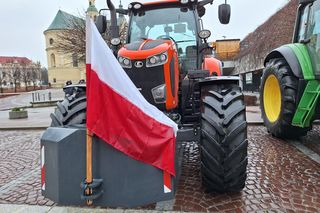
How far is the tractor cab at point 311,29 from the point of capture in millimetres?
4918

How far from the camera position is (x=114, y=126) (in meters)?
2.65

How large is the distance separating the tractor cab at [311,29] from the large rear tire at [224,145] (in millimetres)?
2485

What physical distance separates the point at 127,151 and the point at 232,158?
118cm

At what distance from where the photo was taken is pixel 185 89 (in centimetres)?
400

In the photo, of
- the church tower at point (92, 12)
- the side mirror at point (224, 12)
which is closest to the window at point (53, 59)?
the church tower at point (92, 12)

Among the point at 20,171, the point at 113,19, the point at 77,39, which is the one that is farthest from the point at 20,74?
the point at 113,19

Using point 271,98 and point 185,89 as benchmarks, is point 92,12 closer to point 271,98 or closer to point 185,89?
point 271,98

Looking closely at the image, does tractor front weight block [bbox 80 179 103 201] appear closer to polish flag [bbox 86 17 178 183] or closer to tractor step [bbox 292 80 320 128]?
polish flag [bbox 86 17 178 183]

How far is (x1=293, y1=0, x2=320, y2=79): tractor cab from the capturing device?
16.1ft

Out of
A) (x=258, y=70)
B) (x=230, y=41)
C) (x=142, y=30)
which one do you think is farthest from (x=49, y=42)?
(x=142, y=30)

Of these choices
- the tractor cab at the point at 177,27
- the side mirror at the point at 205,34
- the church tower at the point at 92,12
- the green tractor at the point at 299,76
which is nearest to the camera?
the side mirror at the point at 205,34

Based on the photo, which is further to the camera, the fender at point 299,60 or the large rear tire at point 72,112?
the fender at point 299,60

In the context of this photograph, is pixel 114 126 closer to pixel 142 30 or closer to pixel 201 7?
pixel 142 30

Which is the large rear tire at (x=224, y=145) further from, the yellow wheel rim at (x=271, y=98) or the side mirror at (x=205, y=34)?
the yellow wheel rim at (x=271, y=98)
